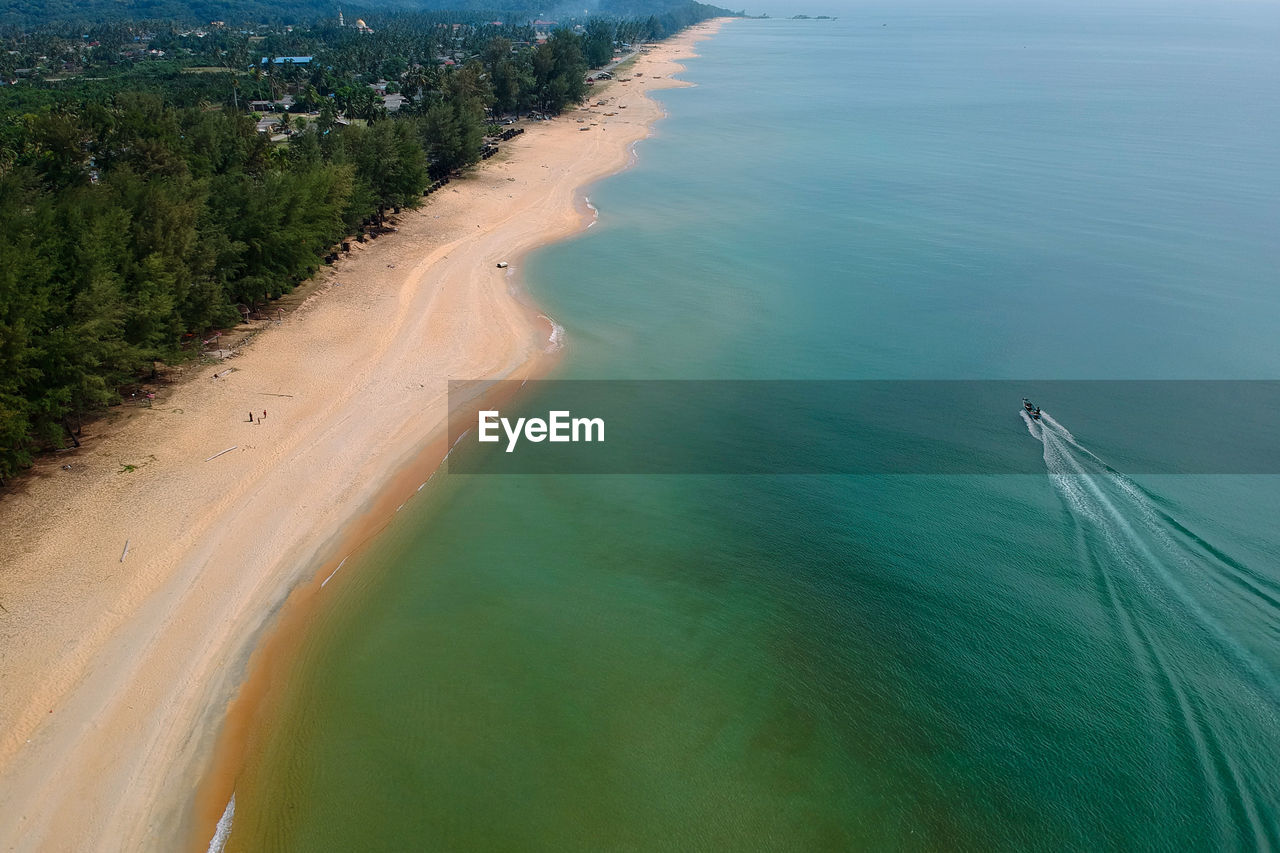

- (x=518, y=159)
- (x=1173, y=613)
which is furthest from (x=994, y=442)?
(x=518, y=159)

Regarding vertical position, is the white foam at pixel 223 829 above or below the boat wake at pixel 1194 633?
below

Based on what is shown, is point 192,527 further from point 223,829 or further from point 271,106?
point 271,106

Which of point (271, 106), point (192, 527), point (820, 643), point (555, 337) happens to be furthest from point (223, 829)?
point (271, 106)

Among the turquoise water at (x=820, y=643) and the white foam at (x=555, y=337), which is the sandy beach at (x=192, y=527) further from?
the turquoise water at (x=820, y=643)

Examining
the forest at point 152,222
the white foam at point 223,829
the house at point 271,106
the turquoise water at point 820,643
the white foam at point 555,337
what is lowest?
the white foam at point 223,829

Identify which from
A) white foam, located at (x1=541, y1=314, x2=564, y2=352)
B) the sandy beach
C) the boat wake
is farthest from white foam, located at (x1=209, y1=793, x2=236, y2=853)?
white foam, located at (x1=541, y1=314, x2=564, y2=352)

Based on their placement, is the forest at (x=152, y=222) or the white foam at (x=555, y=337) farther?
the white foam at (x=555, y=337)

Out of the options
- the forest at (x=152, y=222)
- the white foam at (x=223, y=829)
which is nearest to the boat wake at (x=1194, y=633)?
the white foam at (x=223, y=829)
